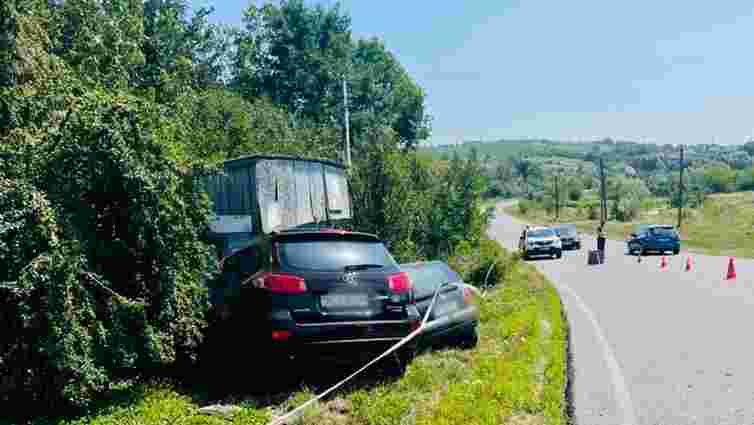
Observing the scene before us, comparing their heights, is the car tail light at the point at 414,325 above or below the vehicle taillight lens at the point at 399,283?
below

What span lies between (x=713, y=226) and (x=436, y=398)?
66012mm

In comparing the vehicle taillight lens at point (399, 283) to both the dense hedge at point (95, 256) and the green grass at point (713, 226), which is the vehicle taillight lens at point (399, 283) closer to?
the dense hedge at point (95, 256)

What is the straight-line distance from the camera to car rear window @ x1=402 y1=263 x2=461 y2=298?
8.40 m

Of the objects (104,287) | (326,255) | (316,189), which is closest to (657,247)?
(316,189)

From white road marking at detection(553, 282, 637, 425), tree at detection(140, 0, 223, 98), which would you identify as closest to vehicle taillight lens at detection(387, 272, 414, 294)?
white road marking at detection(553, 282, 637, 425)

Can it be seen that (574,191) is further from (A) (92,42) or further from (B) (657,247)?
(A) (92,42)

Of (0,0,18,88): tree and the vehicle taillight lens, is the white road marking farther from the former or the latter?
(0,0,18,88): tree

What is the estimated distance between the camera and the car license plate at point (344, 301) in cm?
612

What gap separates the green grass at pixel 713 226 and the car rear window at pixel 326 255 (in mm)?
31541

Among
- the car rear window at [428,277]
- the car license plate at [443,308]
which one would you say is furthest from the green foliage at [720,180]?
the car license plate at [443,308]

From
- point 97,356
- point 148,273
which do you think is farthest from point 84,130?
point 97,356

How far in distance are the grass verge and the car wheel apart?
146mm

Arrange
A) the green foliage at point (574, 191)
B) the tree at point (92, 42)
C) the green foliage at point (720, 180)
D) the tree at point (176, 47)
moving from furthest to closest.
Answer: the green foliage at point (574, 191) → the green foliage at point (720, 180) → the tree at point (176, 47) → the tree at point (92, 42)

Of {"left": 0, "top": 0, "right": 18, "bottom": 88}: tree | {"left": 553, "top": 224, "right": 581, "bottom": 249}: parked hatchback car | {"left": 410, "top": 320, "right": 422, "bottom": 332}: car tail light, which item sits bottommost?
{"left": 553, "top": 224, "right": 581, "bottom": 249}: parked hatchback car
